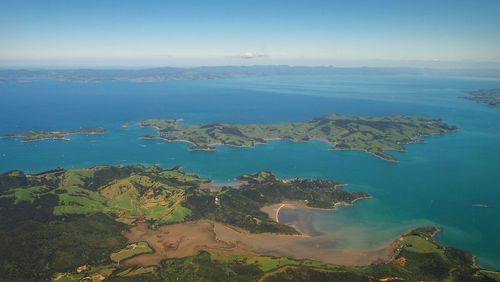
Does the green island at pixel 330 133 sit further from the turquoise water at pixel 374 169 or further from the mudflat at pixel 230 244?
the mudflat at pixel 230 244

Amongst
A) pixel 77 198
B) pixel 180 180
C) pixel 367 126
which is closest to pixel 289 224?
pixel 180 180

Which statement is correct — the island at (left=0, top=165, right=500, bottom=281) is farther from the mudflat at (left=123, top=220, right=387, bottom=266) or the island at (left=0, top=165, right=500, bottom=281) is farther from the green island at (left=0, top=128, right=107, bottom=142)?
the green island at (left=0, top=128, right=107, bottom=142)

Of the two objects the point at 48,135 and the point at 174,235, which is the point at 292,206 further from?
the point at 48,135

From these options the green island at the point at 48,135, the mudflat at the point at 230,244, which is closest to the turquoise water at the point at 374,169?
the mudflat at the point at 230,244

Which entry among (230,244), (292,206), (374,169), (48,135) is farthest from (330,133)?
(48,135)

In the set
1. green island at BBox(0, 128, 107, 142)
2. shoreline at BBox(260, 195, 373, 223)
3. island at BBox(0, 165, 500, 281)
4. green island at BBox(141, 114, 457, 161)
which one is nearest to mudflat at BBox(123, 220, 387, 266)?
island at BBox(0, 165, 500, 281)

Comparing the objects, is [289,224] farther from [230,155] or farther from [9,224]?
[230,155]

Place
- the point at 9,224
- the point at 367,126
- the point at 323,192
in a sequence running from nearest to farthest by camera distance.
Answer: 1. the point at 9,224
2. the point at 323,192
3. the point at 367,126
